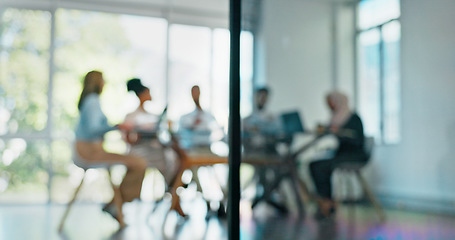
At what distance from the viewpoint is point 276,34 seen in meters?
1.23

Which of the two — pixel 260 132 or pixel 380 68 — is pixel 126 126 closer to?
pixel 260 132

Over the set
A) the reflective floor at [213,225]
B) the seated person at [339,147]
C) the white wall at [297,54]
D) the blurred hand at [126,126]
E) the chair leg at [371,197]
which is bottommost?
the reflective floor at [213,225]

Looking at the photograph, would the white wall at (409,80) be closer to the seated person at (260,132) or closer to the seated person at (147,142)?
the seated person at (260,132)

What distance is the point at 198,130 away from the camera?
2840 millimetres

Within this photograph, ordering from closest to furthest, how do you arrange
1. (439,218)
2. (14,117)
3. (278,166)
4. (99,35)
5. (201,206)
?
1. (439,218)
2. (278,166)
3. (201,206)
4. (14,117)
5. (99,35)

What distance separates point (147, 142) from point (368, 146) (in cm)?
177

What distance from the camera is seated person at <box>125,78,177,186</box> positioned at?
9.04ft

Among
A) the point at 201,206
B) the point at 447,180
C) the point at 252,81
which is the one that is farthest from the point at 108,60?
the point at 447,180

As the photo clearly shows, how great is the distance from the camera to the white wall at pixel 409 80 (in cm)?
112

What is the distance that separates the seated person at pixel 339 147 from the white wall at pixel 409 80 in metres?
0.03

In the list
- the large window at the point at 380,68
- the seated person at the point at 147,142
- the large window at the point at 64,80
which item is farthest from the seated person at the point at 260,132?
the large window at the point at 64,80

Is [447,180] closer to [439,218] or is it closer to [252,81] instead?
[439,218]

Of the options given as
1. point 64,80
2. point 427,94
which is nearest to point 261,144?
point 427,94

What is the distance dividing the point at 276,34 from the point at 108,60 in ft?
11.7
